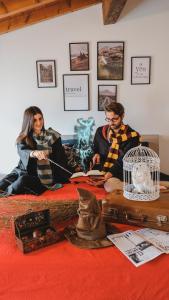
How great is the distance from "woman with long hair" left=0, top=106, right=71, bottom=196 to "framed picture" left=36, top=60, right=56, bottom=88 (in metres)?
1.17

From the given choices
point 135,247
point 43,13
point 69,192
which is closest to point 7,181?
point 69,192

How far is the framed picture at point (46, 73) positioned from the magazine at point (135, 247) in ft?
7.84

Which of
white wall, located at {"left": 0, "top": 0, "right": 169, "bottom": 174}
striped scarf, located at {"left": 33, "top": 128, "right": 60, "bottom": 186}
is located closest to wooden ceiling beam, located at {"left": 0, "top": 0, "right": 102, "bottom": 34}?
white wall, located at {"left": 0, "top": 0, "right": 169, "bottom": 174}

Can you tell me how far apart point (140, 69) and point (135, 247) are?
2.43 metres

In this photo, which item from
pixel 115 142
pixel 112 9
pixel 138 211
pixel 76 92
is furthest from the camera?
pixel 76 92

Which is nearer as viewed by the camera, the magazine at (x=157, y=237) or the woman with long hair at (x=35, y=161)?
the magazine at (x=157, y=237)

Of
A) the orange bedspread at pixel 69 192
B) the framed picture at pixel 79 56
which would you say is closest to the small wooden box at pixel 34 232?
the orange bedspread at pixel 69 192

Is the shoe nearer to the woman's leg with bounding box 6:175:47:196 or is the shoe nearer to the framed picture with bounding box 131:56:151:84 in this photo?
the woman's leg with bounding box 6:175:47:196

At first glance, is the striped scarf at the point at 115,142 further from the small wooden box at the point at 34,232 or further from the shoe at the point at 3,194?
the small wooden box at the point at 34,232

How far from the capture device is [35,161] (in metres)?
2.24

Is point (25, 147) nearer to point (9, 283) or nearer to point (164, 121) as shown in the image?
point (9, 283)

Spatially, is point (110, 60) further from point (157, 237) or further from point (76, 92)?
point (157, 237)

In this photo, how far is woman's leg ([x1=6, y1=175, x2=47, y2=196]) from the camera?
201 cm

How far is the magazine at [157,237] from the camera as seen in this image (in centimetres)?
125
